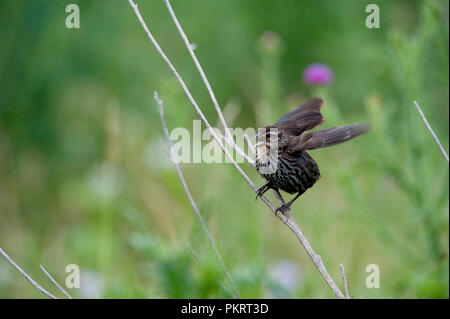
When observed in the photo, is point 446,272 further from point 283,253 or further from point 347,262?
point 283,253

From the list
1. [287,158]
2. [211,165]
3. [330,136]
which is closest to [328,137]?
[330,136]

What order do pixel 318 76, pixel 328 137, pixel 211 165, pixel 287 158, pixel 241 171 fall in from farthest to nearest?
pixel 211 165, pixel 318 76, pixel 287 158, pixel 328 137, pixel 241 171

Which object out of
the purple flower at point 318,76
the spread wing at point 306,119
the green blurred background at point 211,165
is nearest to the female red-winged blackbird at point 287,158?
the spread wing at point 306,119

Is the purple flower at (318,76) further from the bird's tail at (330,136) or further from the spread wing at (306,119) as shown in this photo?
the bird's tail at (330,136)

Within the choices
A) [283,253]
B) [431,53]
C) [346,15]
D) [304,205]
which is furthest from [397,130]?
[346,15]

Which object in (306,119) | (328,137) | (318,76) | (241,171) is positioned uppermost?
(318,76)

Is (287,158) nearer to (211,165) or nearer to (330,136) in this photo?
(330,136)
